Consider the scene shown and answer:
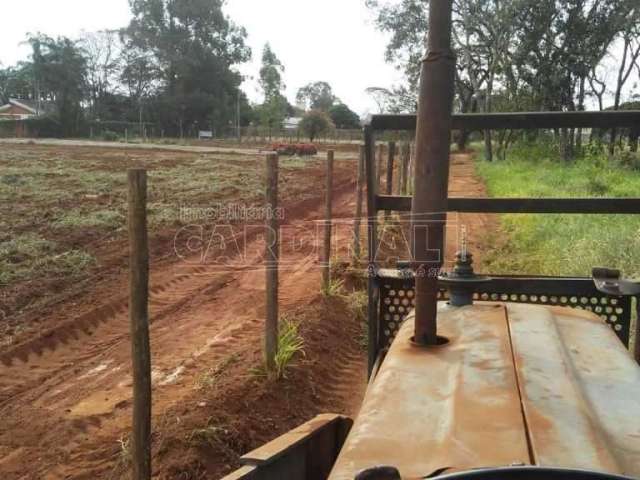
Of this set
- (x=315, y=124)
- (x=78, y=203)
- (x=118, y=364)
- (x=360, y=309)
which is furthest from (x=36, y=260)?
(x=315, y=124)


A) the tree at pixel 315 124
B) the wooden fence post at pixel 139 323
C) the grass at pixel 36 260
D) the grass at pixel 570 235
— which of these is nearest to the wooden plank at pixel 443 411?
the wooden fence post at pixel 139 323

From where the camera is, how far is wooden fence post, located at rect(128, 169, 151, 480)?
2.92 metres

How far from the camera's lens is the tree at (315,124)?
5128 centimetres

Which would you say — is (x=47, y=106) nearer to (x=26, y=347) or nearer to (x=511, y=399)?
(x=26, y=347)

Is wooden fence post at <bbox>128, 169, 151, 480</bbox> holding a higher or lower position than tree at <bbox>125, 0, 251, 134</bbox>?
lower

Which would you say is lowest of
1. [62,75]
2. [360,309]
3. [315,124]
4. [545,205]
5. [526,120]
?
[360,309]

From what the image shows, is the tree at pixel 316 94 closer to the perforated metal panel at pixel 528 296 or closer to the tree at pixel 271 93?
the tree at pixel 271 93

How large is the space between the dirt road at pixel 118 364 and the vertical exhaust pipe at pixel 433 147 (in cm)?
261

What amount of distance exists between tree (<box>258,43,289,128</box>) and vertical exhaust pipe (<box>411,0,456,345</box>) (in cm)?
5961

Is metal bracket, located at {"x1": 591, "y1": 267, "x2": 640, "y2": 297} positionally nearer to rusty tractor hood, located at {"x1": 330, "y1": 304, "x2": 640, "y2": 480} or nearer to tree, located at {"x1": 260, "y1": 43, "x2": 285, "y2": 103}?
rusty tractor hood, located at {"x1": 330, "y1": 304, "x2": 640, "y2": 480}

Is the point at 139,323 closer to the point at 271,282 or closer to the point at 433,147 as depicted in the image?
the point at 271,282

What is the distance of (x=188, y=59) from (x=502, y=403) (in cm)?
6104

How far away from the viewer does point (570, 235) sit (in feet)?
29.5

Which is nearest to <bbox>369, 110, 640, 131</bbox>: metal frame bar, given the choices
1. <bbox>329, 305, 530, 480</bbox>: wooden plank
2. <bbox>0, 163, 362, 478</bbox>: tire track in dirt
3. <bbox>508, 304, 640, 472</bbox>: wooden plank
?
<bbox>508, 304, 640, 472</bbox>: wooden plank
